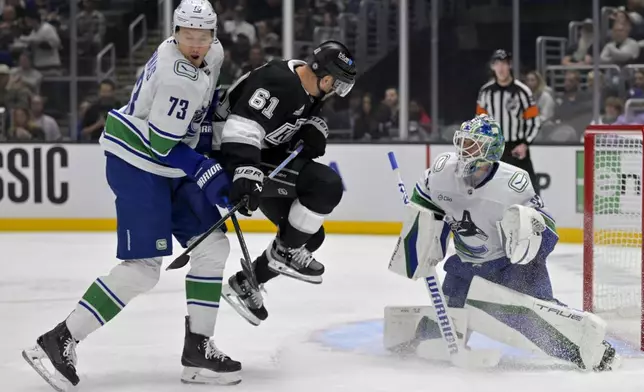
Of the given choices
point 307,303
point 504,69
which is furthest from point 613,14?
point 307,303

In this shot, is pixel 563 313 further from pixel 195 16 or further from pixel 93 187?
pixel 93 187

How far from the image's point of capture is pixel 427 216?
3645 millimetres

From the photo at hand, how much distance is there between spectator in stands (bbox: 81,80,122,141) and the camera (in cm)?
804

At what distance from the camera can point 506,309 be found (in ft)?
11.9

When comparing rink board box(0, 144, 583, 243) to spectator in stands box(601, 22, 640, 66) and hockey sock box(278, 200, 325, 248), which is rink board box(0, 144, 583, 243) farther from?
hockey sock box(278, 200, 325, 248)

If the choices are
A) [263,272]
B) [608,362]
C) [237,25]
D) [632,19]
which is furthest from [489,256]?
[237,25]

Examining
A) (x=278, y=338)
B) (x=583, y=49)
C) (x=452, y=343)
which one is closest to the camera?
(x=452, y=343)

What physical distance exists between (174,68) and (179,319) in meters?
1.55

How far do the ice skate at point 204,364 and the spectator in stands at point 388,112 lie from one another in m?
4.78

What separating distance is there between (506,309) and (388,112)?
4569mm

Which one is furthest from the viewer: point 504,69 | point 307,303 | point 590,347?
point 504,69

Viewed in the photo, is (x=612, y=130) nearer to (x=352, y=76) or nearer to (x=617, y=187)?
(x=617, y=187)

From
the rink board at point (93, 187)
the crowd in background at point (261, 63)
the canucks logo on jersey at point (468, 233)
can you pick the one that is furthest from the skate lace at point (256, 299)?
the crowd in background at point (261, 63)

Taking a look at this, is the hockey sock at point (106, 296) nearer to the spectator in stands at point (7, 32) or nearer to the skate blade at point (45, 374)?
the skate blade at point (45, 374)
